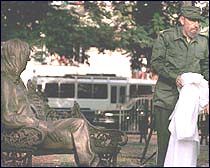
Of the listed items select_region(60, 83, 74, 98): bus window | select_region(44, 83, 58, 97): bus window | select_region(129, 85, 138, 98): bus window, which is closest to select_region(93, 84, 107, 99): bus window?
select_region(60, 83, 74, 98): bus window

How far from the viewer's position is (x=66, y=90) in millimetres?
28984

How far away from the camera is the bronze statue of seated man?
230 inches

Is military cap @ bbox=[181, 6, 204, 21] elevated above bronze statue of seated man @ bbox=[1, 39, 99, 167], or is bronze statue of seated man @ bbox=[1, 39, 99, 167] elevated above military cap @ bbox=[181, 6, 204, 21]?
military cap @ bbox=[181, 6, 204, 21]

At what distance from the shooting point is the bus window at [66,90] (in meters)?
28.7

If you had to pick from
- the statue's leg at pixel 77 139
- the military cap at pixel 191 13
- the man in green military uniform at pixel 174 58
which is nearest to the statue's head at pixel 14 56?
the statue's leg at pixel 77 139

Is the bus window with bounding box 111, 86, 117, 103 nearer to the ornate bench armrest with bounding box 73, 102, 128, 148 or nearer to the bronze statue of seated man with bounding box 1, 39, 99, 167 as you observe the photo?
the ornate bench armrest with bounding box 73, 102, 128, 148

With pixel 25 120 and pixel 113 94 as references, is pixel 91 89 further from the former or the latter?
pixel 25 120

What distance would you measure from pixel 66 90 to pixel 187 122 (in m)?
23.5

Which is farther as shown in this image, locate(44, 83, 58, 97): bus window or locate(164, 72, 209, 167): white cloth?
locate(44, 83, 58, 97): bus window

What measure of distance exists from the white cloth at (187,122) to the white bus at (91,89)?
72.2ft

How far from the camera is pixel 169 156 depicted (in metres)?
5.97

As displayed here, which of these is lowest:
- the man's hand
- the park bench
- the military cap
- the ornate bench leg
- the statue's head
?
the ornate bench leg

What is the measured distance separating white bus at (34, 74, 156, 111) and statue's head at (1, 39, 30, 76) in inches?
856

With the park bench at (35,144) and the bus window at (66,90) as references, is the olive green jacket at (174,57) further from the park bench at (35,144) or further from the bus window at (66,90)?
the bus window at (66,90)
